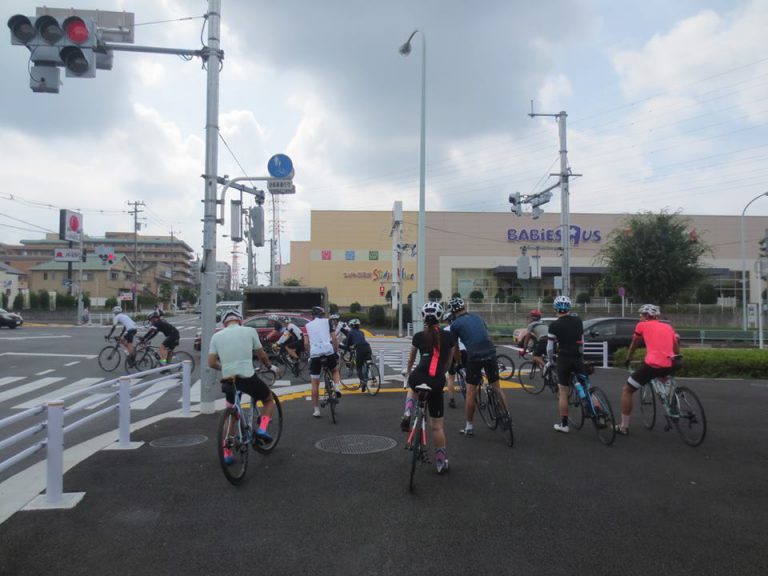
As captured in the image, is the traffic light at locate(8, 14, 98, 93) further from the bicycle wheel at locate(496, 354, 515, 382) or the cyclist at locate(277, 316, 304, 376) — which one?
the bicycle wheel at locate(496, 354, 515, 382)

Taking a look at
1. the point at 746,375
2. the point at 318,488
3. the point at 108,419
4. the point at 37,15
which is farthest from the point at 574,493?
the point at 746,375

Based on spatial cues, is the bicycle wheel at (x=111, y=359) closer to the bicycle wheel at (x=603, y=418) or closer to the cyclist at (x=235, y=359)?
the cyclist at (x=235, y=359)

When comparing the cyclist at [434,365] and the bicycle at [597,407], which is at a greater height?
the cyclist at [434,365]

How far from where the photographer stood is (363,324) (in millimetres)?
44500

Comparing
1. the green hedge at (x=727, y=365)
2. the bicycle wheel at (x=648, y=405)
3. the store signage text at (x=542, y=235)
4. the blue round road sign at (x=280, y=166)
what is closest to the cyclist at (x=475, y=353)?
the bicycle wheel at (x=648, y=405)

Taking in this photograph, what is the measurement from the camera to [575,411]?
29.3 ft

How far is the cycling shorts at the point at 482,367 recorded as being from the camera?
7133 millimetres

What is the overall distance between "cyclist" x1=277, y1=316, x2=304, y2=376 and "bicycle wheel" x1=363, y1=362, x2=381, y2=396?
2957mm

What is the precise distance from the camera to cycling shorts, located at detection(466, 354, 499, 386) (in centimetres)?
713

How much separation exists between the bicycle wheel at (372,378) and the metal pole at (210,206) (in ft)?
12.2

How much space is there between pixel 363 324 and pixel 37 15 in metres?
38.2

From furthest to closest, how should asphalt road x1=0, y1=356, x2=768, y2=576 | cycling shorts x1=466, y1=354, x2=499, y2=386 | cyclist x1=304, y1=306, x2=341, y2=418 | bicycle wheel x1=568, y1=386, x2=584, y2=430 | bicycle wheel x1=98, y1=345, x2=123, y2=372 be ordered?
bicycle wheel x1=98, y1=345, x2=123, y2=372, cyclist x1=304, y1=306, x2=341, y2=418, bicycle wheel x1=568, y1=386, x2=584, y2=430, cycling shorts x1=466, y1=354, x2=499, y2=386, asphalt road x1=0, y1=356, x2=768, y2=576

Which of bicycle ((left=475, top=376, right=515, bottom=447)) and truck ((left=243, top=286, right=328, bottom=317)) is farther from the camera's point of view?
truck ((left=243, top=286, right=328, bottom=317))

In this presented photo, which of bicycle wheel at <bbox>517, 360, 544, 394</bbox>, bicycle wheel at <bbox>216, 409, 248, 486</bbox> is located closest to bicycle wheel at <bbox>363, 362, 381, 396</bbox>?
bicycle wheel at <bbox>517, 360, 544, 394</bbox>
